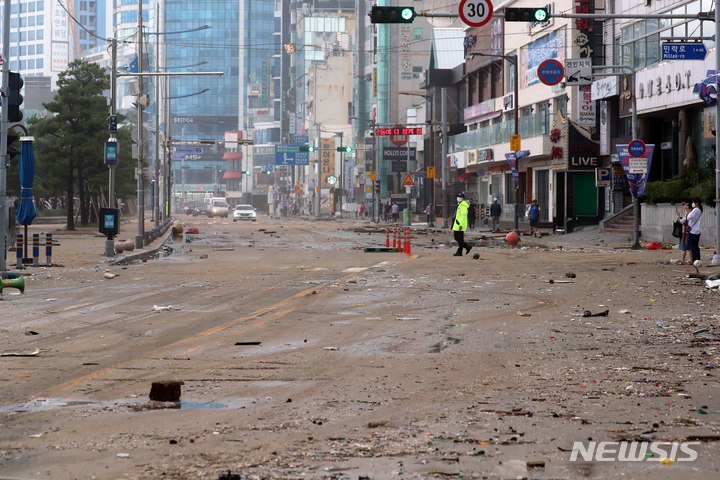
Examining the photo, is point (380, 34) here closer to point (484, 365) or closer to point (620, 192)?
point (620, 192)

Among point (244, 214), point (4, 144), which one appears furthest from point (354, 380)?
point (244, 214)

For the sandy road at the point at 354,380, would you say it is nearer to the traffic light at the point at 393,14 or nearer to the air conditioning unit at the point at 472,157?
the traffic light at the point at 393,14

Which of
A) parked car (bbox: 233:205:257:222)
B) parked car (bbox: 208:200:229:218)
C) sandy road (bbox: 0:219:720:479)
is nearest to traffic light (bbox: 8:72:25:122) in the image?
sandy road (bbox: 0:219:720:479)

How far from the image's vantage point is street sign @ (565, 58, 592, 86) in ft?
132

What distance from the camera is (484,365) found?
1263 cm

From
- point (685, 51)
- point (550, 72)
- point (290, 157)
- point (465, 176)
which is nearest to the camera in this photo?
point (685, 51)

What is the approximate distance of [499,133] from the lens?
84062 millimetres

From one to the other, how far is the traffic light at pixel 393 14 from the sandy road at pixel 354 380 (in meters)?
6.21

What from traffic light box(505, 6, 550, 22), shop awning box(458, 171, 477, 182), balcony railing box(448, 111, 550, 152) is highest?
balcony railing box(448, 111, 550, 152)

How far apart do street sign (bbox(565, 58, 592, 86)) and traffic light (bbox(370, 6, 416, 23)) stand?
14463 millimetres

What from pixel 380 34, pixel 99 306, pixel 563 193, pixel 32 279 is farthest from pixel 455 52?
pixel 99 306

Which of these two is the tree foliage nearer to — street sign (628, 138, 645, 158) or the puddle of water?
street sign (628, 138, 645, 158)

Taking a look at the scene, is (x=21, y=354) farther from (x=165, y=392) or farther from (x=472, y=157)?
(x=472, y=157)

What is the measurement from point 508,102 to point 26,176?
5333cm
